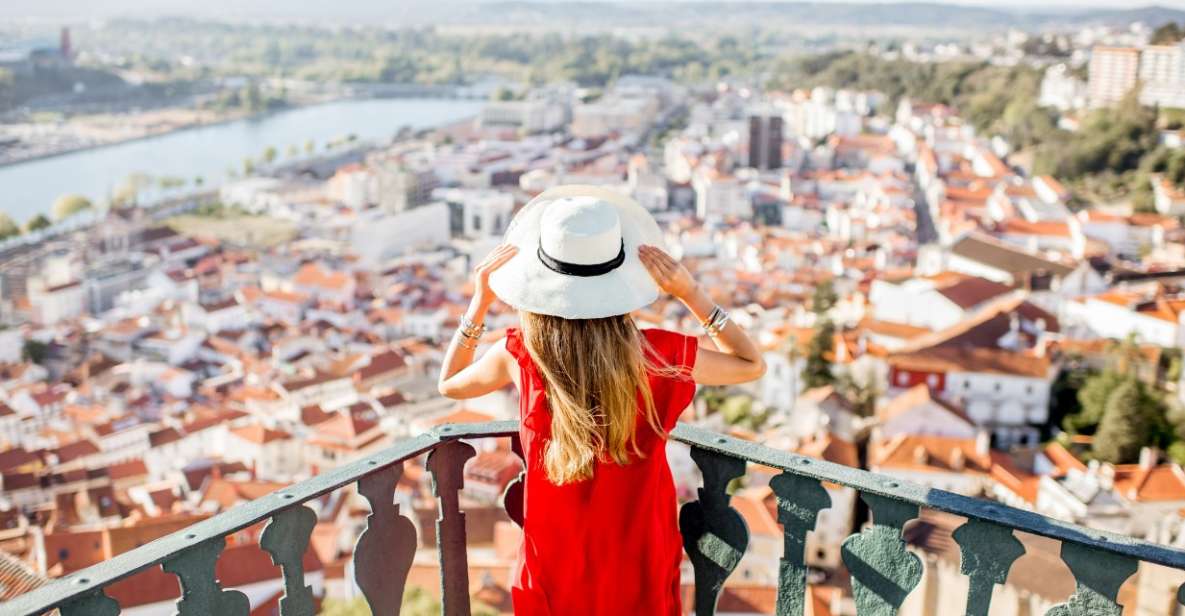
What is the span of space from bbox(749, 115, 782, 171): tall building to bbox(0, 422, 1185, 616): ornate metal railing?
91.7ft

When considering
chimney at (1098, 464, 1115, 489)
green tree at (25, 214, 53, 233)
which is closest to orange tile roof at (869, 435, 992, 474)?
chimney at (1098, 464, 1115, 489)

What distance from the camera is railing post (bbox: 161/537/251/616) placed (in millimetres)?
963

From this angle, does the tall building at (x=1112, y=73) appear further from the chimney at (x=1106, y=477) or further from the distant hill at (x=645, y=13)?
the distant hill at (x=645, y=13)

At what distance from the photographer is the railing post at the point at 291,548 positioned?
104 cm

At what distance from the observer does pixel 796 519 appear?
3.65ft

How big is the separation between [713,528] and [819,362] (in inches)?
405

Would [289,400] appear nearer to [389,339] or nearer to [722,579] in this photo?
[389,339]

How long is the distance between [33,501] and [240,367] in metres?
4.46

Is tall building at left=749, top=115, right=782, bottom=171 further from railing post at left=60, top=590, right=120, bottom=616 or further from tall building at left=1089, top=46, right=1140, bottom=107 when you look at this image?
railing post at left=60, top=590, right=120, bottom=616

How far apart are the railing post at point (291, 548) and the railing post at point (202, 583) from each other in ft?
0.18

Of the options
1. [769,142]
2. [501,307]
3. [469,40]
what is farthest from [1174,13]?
[501,307]

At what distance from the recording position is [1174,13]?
73438mm

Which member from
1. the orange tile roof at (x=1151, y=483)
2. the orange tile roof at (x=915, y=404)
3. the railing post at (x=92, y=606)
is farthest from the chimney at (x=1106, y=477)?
the railing post at (x=92, y=606)

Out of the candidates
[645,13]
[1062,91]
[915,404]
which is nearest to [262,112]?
[1062,91]
